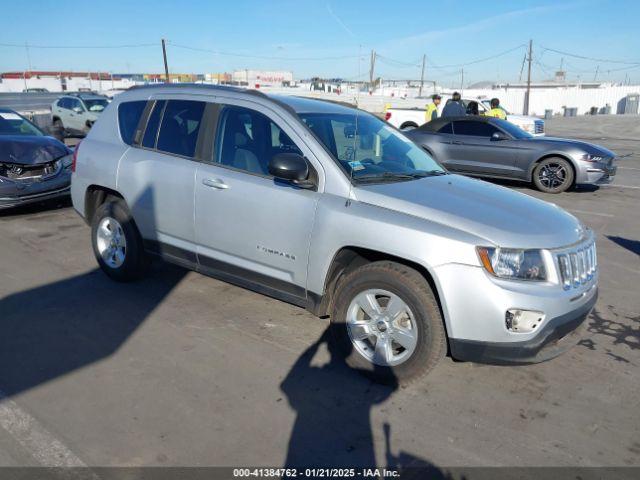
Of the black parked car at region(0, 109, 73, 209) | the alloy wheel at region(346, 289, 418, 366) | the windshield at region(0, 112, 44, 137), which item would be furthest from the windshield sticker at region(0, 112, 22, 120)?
the alloy wheel at region(346, 289, 418, 366)

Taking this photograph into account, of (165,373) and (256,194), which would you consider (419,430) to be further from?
(256,194)

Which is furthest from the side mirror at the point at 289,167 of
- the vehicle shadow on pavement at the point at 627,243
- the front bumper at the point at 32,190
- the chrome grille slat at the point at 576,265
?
the front bumper at the point at 32,190

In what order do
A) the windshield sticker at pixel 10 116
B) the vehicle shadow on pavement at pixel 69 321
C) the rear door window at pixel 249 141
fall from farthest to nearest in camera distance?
the windshield sticker at pixel 10 116
the rear door window at pixel 249 141
the vehicle shadow on pavement at pixel 69 321

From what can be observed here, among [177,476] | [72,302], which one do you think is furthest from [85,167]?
[177,476]

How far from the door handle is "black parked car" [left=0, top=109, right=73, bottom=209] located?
491 centimetres

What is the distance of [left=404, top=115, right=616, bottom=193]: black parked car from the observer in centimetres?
966

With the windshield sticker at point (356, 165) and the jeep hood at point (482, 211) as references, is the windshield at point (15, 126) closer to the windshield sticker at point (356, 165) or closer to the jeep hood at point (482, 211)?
the windshield sticker at point (356, 165)

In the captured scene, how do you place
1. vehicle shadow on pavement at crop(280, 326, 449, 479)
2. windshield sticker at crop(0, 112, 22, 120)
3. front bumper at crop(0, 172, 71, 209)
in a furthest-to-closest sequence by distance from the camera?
windshield sticker at crop(0, 112, 22, 120)
front bumper at crop(0, 172, 71, 209)
vehicle shadow on pavement at crop(280, 326, 449, 479)

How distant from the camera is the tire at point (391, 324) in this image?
9.98 ft

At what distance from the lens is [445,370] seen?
3518mm

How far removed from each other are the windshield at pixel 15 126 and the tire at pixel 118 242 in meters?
4.66

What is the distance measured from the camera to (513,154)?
1017cm

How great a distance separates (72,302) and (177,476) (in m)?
2.64

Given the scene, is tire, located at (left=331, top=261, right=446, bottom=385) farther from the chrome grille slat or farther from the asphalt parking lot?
the chrome grille slat
